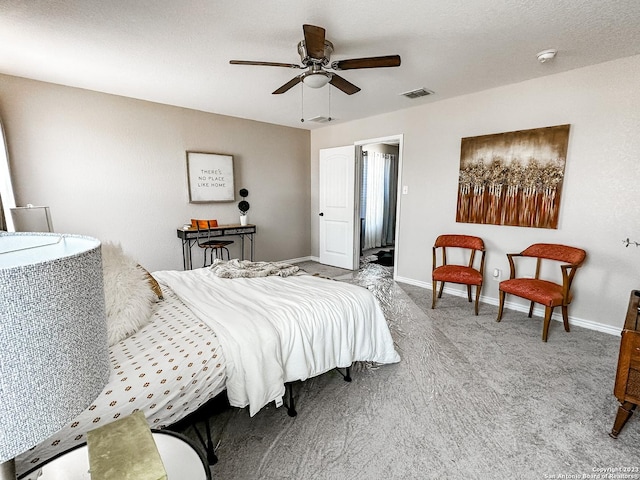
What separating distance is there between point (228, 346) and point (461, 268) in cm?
297

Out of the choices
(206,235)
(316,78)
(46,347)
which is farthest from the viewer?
(206,235)

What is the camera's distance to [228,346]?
1484 millimetres

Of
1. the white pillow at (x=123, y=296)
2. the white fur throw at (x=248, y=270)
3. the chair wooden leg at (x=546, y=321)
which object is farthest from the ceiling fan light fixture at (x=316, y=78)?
the chair wooden leg at (x=546, y=321)

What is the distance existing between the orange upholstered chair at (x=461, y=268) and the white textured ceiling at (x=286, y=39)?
1794 mm

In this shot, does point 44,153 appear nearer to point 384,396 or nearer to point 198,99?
point 198,99

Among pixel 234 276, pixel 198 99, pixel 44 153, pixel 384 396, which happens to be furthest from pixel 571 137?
pixel 44 153

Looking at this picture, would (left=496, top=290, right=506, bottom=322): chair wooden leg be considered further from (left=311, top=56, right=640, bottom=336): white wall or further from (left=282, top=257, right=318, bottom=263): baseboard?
(left=282, top=257, right=318, bottom=263): baseboard

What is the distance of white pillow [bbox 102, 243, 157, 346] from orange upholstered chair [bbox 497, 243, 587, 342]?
10.5ft

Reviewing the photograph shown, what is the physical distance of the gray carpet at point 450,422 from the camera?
1.48m

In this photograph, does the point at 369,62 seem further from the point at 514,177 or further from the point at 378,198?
the point at 378,198

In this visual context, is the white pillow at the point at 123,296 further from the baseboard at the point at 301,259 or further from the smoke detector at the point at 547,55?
the baseboard at the point at 301,259

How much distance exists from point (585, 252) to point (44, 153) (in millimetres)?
5777

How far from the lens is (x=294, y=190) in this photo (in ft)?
18.6

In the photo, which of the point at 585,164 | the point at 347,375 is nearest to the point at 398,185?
the point at 585,164
